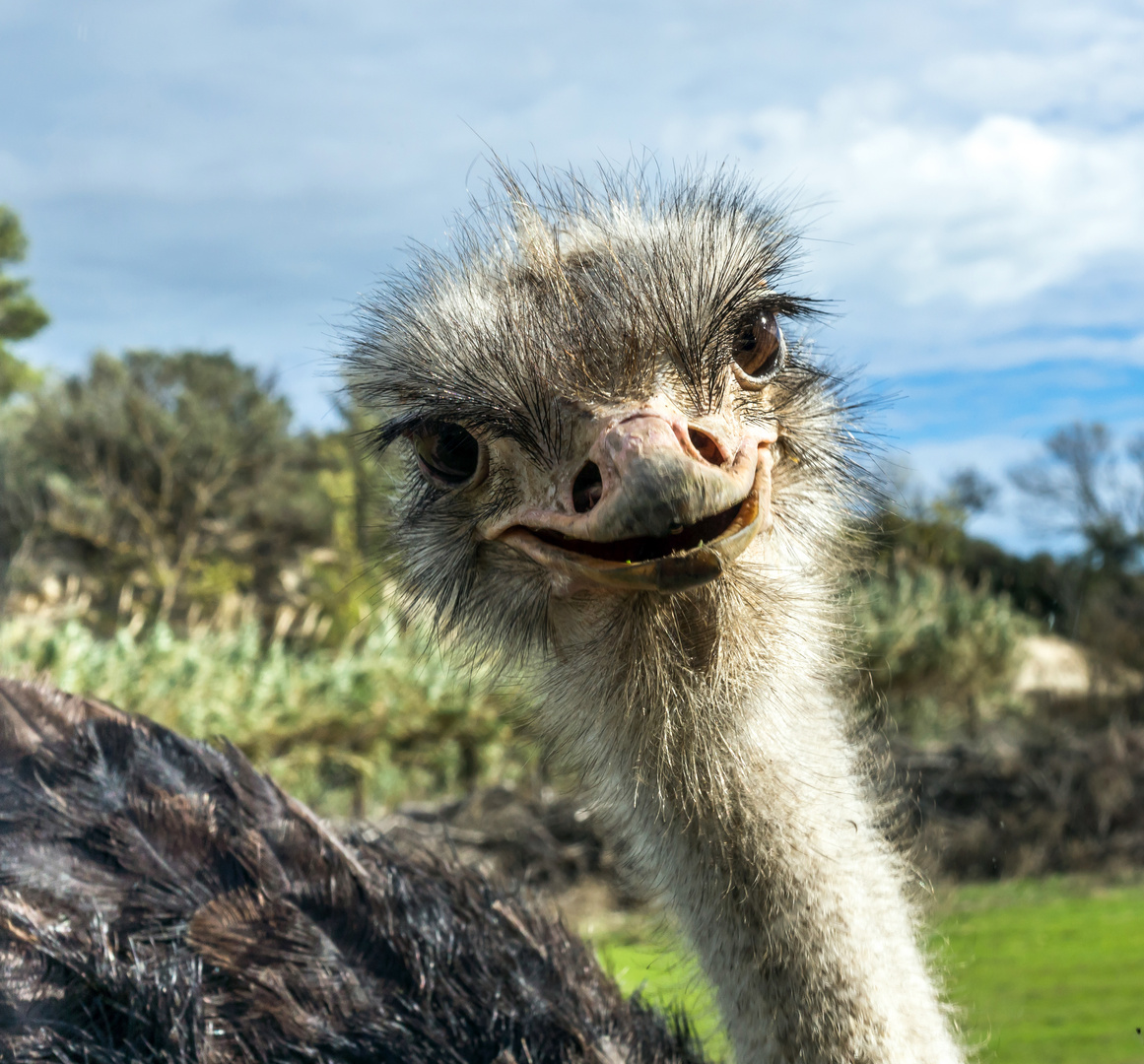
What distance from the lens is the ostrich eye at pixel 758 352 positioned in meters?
1.36

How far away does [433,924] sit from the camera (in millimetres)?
1552

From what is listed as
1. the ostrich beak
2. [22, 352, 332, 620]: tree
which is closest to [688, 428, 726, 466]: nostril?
the ostrich beak

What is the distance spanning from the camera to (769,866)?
1.31m

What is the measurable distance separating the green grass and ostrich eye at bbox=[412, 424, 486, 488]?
2.26 ft

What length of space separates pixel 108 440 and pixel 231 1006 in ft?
51.9

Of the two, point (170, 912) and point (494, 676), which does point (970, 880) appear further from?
point (170, 912)

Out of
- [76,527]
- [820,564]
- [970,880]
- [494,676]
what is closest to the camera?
[820,564]

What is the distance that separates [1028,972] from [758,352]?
2.18 m

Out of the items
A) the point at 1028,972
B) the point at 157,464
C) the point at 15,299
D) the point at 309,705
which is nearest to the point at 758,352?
the point at 1028,972

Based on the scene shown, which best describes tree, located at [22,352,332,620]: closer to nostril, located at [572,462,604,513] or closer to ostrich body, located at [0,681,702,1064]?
ostrich body, located at [0,681,702,1064]

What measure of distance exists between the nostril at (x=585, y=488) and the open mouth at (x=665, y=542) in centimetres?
4

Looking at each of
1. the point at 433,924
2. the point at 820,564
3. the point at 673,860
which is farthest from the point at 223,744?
the point at 820,564

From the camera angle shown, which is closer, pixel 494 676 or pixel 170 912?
pixel 170 912

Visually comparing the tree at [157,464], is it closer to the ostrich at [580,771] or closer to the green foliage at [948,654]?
the green foliage at [948,654]
